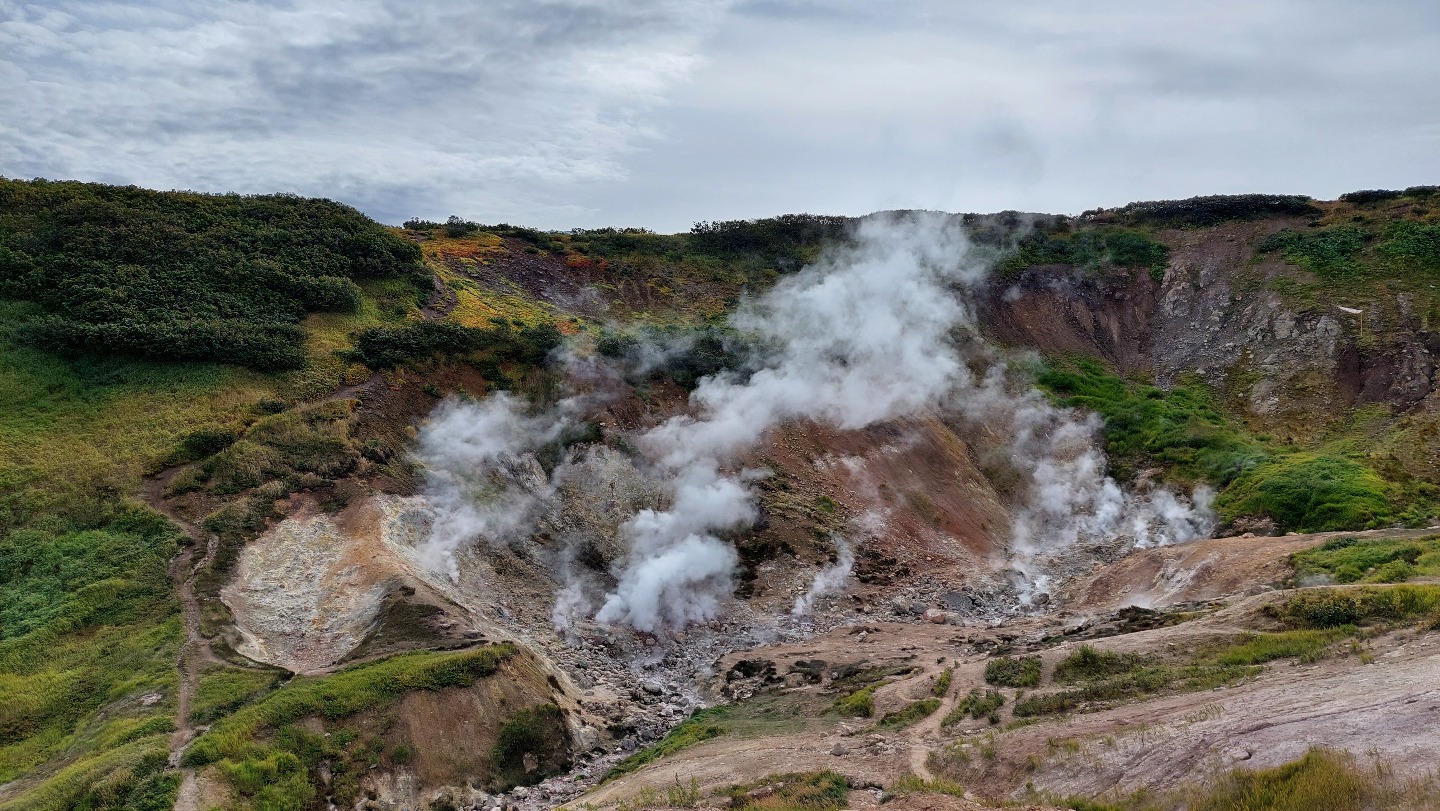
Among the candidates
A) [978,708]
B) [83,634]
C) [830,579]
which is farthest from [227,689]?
[830,579]

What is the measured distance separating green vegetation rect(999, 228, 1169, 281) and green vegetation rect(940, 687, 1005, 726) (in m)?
39.8

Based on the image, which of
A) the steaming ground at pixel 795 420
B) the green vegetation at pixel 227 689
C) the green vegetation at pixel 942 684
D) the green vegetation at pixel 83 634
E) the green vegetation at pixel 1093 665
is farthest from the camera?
the steaming ground at pixel 795 420

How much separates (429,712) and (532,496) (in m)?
→ 11.3

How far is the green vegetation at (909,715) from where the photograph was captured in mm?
17656

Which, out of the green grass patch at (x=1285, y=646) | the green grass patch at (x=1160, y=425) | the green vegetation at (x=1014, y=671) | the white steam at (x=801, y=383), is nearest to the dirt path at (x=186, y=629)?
the white steam at (x=801, y=383)

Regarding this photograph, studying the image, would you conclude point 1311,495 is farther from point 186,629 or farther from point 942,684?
point 186,629

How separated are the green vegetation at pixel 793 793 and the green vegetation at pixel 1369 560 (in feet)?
48.6

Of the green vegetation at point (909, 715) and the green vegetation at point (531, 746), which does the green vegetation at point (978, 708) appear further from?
the green vegetation at point (531, 746)

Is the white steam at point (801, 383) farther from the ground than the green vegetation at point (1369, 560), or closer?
farther from the ground

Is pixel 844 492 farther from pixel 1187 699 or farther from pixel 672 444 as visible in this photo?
pixel 1187 699

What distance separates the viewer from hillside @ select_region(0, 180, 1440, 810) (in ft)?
54.0

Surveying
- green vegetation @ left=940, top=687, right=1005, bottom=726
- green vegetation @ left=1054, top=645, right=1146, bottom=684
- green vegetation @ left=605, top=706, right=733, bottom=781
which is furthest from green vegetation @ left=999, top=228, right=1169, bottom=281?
green vegetation @ left=605, top=706, right=733, bottom=781

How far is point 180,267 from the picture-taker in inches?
1377

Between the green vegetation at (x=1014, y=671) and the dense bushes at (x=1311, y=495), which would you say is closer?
the green vegetation at (x=1014, y=671)
